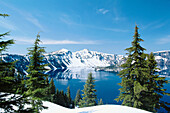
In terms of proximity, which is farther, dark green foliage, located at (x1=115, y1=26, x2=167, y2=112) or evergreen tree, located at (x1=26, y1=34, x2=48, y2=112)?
dark green foliage, located at (x1=115, y1=26, x2=167, y2=112)

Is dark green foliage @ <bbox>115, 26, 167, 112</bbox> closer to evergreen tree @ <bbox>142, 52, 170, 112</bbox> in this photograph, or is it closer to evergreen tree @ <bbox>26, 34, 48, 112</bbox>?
evergreen tree @ <bbox>142, 52, 170, 112</bbox>

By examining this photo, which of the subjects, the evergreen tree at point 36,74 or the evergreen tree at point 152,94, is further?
the evergreen tree at point 152,94

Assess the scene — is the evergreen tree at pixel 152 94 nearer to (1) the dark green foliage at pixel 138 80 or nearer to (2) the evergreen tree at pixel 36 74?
(1) the dark green foliage at pixel 138 80

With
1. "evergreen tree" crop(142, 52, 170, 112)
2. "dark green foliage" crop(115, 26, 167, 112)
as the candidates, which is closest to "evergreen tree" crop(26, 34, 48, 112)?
"dark green foliage" crop(115, 26, 167, 112)

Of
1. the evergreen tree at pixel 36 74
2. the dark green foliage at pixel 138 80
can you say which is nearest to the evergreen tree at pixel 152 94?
the dark green foliage at pixel 138 80

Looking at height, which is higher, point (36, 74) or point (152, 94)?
point (36, 74)

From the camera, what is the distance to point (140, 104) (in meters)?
11.1

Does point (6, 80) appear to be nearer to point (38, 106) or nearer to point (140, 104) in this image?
point (38, 106)

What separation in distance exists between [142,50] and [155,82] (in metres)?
4.70

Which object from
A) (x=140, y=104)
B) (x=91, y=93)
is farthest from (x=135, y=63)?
(x=91, y=93)

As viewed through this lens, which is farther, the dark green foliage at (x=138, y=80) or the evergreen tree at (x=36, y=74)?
the dark green foliage at (x=138, y=80)

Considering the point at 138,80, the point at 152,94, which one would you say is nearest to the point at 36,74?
the point at 138,80

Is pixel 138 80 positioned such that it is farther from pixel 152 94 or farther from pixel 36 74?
pixel 36 74

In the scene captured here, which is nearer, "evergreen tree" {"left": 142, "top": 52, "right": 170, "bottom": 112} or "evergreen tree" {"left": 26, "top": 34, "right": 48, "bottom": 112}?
"evergreen tree" {"left": 26, "top": 34, "right": 48, "bottom": 112}
